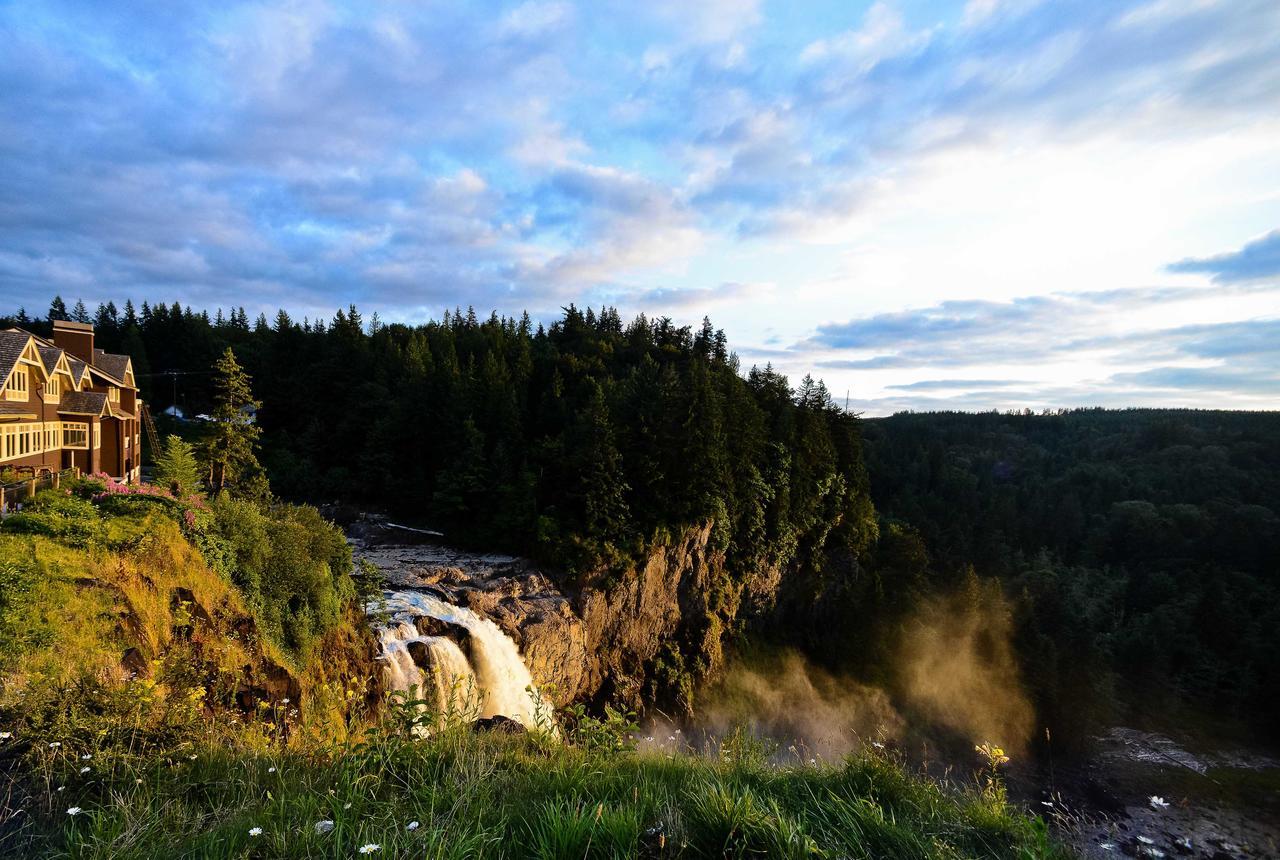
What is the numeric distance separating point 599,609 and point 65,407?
23.5m

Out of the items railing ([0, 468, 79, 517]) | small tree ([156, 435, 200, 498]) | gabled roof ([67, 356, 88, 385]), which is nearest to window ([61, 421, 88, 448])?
gabled roof ([67, 356, 88, 385])

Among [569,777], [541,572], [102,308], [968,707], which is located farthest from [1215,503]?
[102,308]

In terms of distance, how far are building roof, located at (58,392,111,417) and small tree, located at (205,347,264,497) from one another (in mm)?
3792

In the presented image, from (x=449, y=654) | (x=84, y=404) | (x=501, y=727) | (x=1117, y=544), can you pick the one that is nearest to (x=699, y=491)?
(x=449, y=654)

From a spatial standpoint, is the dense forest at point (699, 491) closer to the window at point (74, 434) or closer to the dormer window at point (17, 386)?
the window at point (74, 434)

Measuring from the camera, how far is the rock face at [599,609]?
24.0m

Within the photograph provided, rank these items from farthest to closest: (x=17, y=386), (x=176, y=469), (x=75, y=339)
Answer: (x=75, y=339)
(x=176, y=469)
(x=17, y=386)

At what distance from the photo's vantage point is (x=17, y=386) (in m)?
17.6

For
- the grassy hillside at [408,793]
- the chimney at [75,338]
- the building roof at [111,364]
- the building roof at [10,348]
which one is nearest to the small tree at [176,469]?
the building roof at [10,348]

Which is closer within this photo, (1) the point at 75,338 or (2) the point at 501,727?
(2) the point at 501,727

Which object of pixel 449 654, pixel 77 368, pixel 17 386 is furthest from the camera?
pixel 77 368

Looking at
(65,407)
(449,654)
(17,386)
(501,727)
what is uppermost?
(17,386)

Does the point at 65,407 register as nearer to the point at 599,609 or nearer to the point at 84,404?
the point at 84,404

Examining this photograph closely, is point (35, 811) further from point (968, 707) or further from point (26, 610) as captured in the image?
point (968, 707)
